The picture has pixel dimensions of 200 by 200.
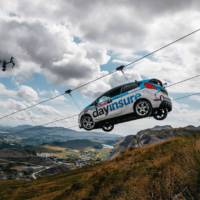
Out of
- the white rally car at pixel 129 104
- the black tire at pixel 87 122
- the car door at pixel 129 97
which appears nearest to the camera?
the white rally car at pixel 129 104

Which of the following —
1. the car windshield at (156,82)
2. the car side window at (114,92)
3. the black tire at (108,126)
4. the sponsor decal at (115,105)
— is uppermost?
the car windshield at (156,82)

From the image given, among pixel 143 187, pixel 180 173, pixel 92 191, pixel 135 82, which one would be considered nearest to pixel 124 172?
pixel 92 191

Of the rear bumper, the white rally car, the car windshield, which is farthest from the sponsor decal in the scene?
the car windshield

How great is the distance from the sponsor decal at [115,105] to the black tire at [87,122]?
48cm

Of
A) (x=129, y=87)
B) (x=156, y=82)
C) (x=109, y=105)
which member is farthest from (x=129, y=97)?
(x=156, y=82)

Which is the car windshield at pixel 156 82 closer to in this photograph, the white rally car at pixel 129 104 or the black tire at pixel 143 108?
the white rally car at pixel 129 104

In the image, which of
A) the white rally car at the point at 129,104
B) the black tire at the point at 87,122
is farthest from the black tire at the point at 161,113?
the black tire at the point at 87,122

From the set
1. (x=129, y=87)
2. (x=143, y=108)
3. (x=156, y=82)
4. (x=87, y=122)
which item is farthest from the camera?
(x=87, y=122)

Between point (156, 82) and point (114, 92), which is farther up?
point (156, 82)

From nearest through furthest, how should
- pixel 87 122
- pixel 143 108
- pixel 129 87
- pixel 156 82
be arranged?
1. pixel 143 108
2. pixel 129 87
3. pixel 156 82
4. pixel 87 122

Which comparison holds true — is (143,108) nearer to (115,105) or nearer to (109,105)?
(115,105)

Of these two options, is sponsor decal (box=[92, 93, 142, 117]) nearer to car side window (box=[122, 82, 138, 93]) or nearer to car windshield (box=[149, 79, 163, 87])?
car side window (box=[122, 82, 138, 93])

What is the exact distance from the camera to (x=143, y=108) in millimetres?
14516

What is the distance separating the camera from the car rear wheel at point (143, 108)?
14321mm
